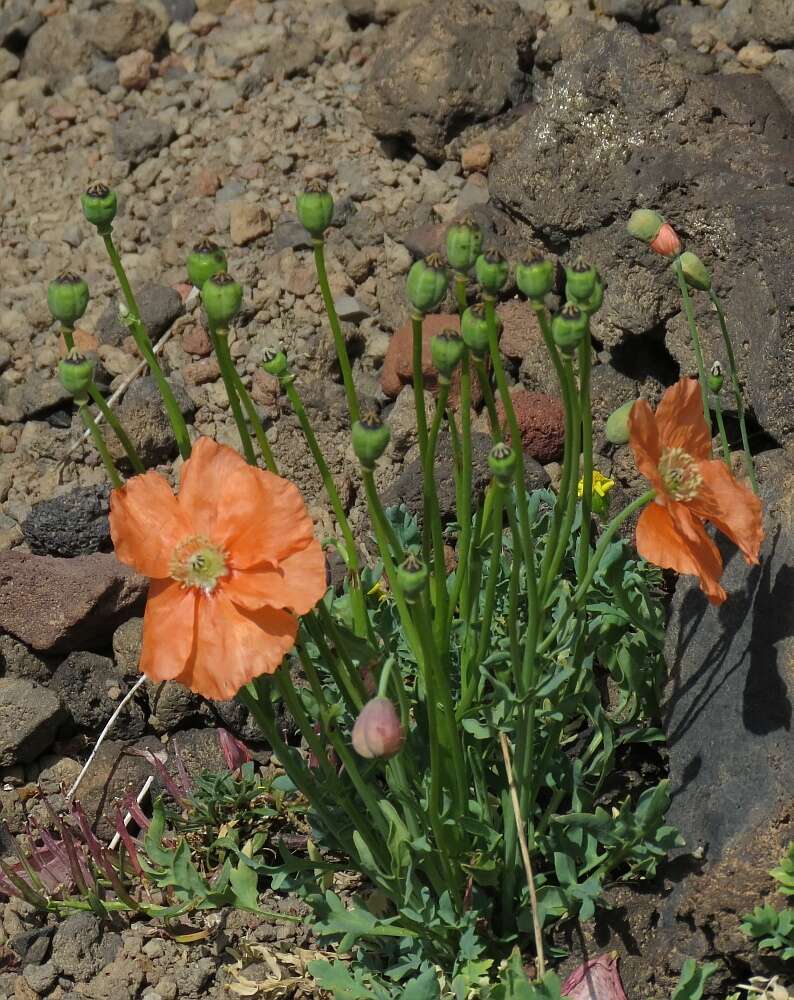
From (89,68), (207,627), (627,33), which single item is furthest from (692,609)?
(89,68)

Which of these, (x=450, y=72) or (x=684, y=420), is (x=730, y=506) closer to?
(x=684, y=420)

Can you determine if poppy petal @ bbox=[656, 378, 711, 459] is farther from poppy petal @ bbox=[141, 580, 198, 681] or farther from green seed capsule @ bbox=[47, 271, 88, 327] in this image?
green seed capsule @ bbox=[47, 271, 88, 327]

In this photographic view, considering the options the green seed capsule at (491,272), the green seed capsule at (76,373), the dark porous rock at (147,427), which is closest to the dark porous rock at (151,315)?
the dark porous rock at (147,427)

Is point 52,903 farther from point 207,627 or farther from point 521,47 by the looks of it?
point 521,47

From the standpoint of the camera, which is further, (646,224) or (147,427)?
(147,427)

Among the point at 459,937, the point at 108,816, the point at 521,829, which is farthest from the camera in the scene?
the point at 108,816

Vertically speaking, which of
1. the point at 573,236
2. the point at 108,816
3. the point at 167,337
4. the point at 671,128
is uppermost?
the point at 671,128

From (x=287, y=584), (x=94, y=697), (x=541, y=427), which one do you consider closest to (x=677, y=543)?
(x=287, y=584)
